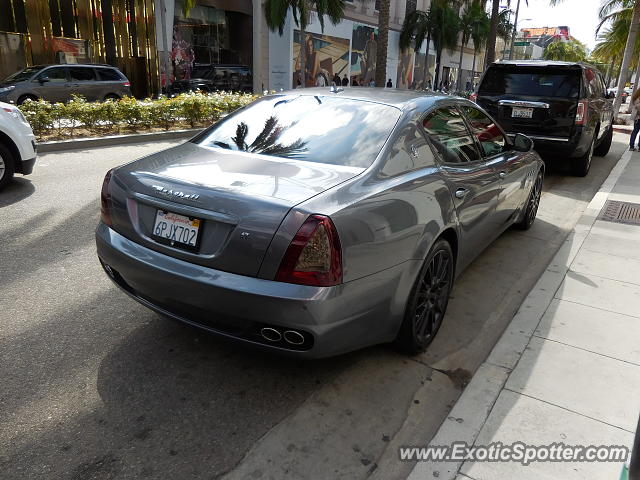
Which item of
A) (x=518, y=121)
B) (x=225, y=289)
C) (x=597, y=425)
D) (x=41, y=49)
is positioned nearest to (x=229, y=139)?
(x=225, y=289)

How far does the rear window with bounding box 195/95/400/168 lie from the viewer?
3.07 meters

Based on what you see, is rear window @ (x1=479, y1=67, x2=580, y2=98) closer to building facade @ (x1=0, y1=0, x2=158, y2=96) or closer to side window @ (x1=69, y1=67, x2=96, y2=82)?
side window @ (x1=69, y1=67, x2=96, y2=82)

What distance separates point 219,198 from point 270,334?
28.2 inches

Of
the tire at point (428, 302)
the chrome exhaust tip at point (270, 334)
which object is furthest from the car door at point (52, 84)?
the chrome exhaust tip at point (270, 334)

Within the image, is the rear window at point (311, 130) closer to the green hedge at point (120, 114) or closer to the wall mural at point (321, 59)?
the green hedge at point (120, 114)

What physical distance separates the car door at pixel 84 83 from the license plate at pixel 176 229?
51.9ft

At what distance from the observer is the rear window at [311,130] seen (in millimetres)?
3070

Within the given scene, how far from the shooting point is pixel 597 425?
2.69 meters

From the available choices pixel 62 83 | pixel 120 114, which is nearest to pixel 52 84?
pixel 62 83

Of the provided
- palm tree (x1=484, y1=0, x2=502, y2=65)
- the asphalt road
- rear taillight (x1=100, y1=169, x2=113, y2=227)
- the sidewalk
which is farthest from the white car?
palm tree (x1=484, y1=0, x2=502, y2=65)

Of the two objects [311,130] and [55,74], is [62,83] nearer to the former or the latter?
[55,74]

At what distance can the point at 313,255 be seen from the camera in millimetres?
2371

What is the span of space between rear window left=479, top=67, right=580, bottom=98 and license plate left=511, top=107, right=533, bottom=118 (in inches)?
13.4

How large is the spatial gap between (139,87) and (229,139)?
25.6 metres
